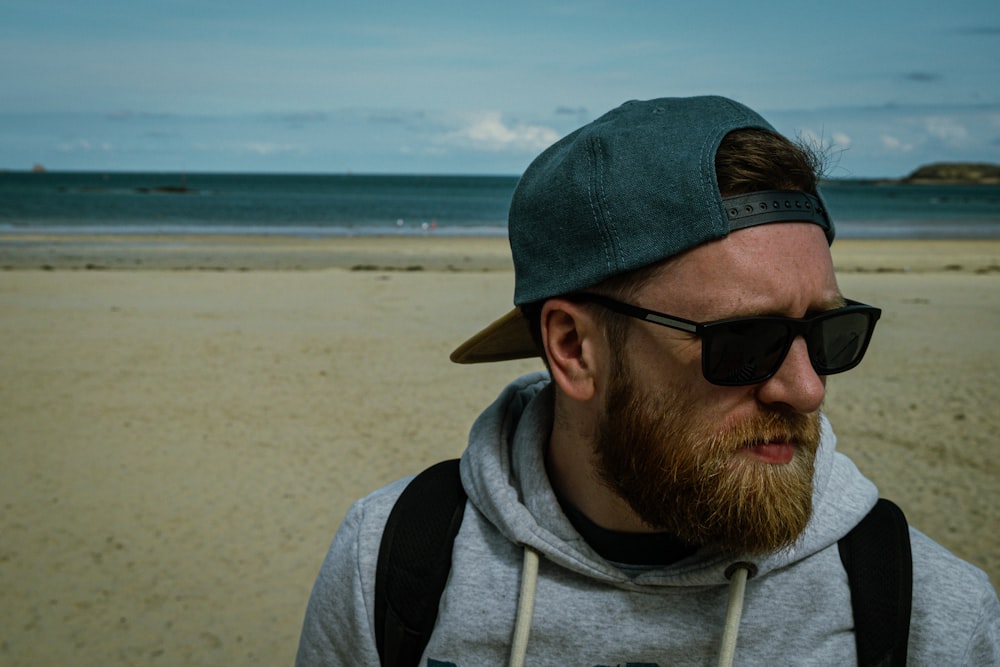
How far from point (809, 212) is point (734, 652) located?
75 cm

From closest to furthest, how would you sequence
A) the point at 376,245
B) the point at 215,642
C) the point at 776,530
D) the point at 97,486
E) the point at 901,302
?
the point at 776,530 → the point at 215,642 → the point at 97,486 → the point at 901,302 → the point at 376,245

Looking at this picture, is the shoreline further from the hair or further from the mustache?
the mustache

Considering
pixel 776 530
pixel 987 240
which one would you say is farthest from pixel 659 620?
pixel 987 240

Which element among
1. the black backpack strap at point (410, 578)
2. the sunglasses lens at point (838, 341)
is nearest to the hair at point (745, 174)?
the sunglasses lens at point (838, 341)

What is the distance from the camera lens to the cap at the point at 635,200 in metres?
1.33

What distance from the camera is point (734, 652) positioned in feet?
4.71

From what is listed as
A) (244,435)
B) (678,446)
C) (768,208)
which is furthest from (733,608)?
(244,435)

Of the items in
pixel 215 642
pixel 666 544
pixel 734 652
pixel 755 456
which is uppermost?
pixel 755 456

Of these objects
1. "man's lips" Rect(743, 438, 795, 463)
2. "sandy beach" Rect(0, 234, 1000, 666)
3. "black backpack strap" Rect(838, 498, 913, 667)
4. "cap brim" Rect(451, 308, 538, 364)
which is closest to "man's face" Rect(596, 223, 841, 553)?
"man's lips" Rect(743, 438, 795, 463)

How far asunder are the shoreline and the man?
59.9ft

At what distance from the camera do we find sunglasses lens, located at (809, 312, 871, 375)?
1.38 metres

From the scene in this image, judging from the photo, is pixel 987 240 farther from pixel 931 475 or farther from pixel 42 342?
pixel 42 342

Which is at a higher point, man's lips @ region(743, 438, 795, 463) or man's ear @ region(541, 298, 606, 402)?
man's ear @ region(541, 298, 606, 402)

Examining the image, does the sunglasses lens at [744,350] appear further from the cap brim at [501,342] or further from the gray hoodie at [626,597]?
the cap brim at [501,342]
